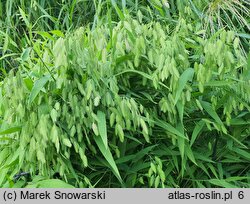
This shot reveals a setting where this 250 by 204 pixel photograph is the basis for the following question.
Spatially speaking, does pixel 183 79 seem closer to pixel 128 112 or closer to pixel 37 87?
pixel 128 112

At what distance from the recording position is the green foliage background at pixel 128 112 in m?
1.60

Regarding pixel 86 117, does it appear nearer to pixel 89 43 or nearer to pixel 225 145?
pixel 89 43

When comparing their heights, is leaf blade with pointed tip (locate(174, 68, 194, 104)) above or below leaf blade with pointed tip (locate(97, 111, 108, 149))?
above

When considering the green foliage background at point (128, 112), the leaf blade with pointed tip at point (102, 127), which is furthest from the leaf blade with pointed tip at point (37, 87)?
the leaf blade with pointed tip at point (102, 127)

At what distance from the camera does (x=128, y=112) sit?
62.9 inches

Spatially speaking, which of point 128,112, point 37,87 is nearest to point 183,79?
point 128,112

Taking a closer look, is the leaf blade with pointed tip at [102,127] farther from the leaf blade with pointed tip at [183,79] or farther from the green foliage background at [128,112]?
the leaf blade with pointed tip at [183,79]

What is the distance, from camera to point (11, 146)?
1.73 metres

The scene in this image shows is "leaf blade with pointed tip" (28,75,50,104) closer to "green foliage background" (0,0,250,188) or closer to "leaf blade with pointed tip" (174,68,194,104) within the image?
"green foliage background" (0,0,250,188)

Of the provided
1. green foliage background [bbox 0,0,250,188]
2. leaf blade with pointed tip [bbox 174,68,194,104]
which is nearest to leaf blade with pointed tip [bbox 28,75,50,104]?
green foliage background [bbox 0,0,250,188]

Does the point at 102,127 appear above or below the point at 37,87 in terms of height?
below

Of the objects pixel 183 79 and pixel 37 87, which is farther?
pixel 183 79

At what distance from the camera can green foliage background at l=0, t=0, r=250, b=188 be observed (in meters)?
1.60
